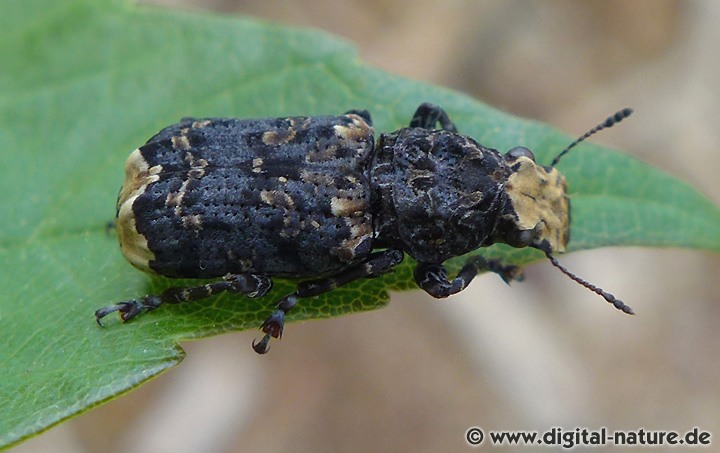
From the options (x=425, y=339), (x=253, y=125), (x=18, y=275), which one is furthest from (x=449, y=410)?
(x=18, y=275)

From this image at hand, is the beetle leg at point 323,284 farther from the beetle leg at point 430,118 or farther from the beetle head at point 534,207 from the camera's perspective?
the beetle leg at point 430,118

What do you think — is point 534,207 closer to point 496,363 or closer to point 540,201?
point 540,201

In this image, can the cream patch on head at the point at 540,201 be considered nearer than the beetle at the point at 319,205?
No

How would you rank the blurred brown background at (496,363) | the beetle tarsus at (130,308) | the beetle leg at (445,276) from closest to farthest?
the beetle tarsus at (130,308), the beetle leg at (445,276), the blurred brown background at (496,363)

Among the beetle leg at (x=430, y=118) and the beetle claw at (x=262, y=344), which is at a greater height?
the beetle leg at (x=430, y=118)

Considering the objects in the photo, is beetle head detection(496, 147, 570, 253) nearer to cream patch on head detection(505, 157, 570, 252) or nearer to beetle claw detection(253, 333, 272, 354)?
cream patch on head detection(505, 157, 570, 252)

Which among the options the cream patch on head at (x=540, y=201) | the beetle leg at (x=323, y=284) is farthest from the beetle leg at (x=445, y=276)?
the cream patch on head at (x=540, y=201)

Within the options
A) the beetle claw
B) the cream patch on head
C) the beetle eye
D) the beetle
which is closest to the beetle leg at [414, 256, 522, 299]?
the beetle
